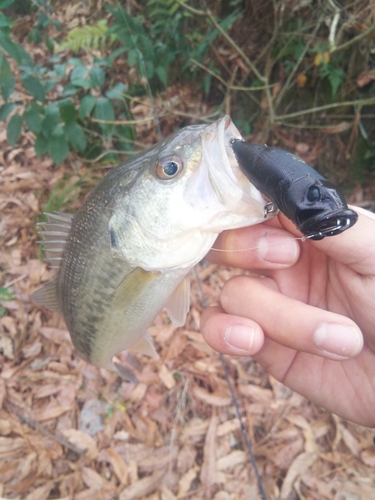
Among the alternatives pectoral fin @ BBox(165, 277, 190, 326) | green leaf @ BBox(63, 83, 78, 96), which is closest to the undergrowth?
green leaf @ BBox(63, 83, 78, 96)

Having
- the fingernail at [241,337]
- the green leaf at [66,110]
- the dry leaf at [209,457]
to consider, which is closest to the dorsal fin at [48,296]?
the fingernail at [241,337]

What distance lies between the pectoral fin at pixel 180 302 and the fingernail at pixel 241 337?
0.26 metres

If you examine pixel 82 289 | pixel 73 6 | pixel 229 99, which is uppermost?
pixel 73 6

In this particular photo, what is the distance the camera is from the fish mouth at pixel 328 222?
0.80 m

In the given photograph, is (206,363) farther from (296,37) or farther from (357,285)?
(296,37)

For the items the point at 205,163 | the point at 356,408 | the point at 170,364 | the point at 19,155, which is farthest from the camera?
the point at 19,155

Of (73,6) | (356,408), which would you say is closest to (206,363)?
(356,408)

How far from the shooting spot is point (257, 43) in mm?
3232

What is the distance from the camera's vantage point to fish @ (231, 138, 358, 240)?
0.81 meters

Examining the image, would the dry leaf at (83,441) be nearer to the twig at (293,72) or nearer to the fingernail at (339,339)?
the fingernail at (339,339)

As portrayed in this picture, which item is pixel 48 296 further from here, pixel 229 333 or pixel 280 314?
pixel 280 314

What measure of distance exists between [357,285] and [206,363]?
1.76 m

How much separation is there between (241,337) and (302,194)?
25.8 inches

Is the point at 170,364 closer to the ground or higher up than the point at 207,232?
closer to the ground
